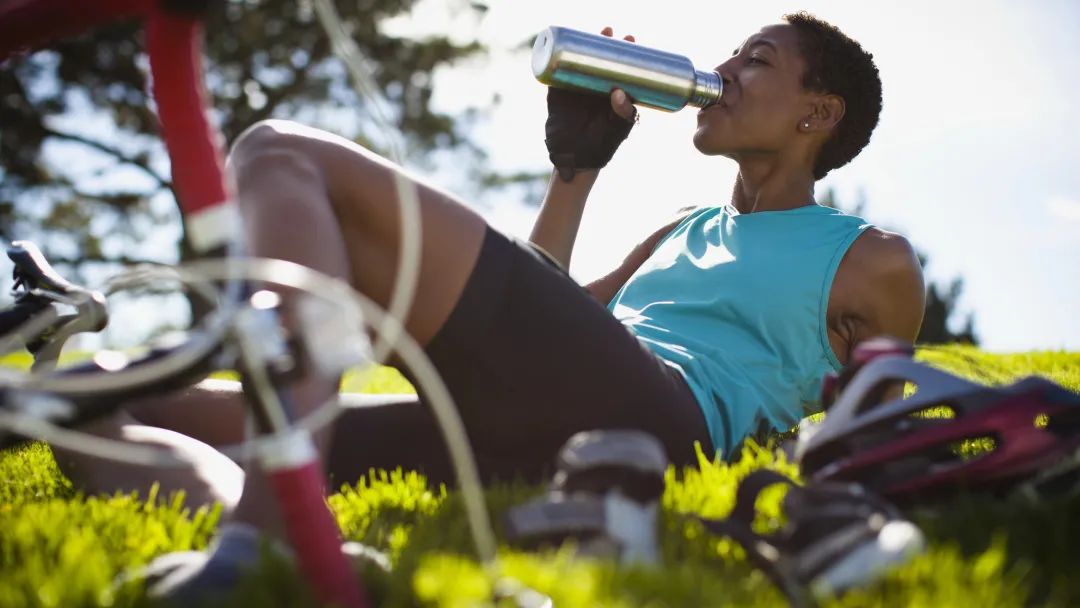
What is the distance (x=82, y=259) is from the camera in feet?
42.7

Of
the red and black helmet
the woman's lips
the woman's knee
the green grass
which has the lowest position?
the green grass

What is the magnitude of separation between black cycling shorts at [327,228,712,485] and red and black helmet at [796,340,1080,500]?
1.44 ft

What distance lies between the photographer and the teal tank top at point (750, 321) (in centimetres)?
225

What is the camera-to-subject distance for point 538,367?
1.86m

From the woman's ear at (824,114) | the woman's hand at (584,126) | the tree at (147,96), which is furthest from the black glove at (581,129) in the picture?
the tree at (147,96)

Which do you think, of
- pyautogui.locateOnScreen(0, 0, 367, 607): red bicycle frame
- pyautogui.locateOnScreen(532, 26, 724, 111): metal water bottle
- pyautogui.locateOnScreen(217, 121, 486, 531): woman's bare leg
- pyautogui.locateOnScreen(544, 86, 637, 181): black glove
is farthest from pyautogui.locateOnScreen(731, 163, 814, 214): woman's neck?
pyautogui.locateOnScreen(0, 0, 367, 607): red bicycle frame

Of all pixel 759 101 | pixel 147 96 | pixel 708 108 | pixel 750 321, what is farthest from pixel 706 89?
pixel 147 96

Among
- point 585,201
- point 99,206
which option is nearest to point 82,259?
point 99,206

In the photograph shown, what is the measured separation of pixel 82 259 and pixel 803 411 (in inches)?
505

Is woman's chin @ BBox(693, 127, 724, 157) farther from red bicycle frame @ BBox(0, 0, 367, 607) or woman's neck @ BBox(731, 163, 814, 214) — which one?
Answer: red bicycle frame @ BBox(0, 0, 367, 607)

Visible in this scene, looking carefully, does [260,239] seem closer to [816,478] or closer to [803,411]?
[816,478]

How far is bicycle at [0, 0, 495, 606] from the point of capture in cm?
96

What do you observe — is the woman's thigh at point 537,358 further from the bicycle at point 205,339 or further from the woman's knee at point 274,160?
the bicycle at point 205,339

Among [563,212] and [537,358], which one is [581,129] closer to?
[563,212]
